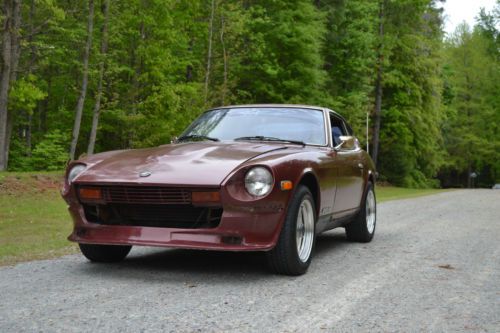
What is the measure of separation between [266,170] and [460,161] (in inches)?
2191

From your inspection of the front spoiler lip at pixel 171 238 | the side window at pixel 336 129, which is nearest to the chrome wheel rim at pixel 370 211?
the side window at pixel 336 129

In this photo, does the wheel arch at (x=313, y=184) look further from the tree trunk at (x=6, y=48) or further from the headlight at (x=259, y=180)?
the tree trunk at (x=6, y=48)

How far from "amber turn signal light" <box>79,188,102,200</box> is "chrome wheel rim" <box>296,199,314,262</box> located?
1.69 m

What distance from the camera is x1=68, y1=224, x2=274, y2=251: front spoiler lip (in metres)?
4.51

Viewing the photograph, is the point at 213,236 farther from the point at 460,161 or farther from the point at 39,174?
the point at 460,161

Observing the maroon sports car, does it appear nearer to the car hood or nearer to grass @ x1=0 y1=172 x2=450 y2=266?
the car hood

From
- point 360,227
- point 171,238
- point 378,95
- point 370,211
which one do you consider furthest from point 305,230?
point 378,95

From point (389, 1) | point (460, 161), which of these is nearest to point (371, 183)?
point (389, 1)

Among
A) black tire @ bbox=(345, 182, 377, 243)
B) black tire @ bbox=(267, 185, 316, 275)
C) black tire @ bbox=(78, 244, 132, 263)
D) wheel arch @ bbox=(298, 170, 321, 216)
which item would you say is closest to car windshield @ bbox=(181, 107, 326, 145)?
wheel arch @ bbox=(298, 170, 321, 216)

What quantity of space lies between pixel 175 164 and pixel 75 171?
0.95 meters

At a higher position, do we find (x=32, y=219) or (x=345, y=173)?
(x=345, y=173)

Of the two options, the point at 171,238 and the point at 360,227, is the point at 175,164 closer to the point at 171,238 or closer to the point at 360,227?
the point at 171,238

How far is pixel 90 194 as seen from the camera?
4.83 metres

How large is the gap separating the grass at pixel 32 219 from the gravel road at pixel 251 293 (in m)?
0.78
